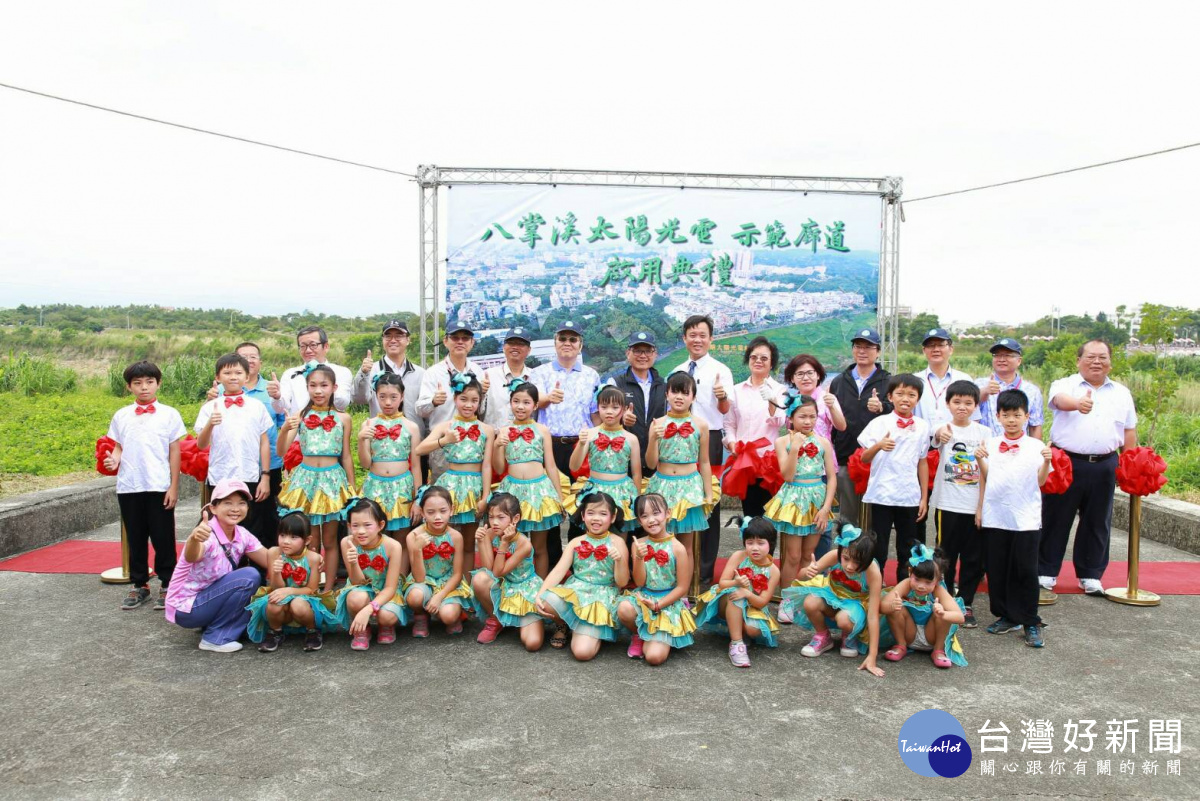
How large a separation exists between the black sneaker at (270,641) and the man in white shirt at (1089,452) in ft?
14.9

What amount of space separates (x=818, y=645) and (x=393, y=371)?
3.18 m

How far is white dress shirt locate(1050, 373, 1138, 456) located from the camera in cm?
513

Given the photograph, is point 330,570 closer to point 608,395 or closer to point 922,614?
point 608,395

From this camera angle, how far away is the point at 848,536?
4102 mm

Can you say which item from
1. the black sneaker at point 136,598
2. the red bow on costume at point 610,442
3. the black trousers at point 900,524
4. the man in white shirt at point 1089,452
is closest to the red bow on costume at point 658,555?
the red bow on costume at point 610,442

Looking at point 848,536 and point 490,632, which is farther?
point 490,632

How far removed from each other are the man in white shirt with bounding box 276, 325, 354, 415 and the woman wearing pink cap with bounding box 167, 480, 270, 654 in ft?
3.72

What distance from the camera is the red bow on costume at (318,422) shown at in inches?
193

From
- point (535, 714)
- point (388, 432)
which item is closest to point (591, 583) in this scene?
point (535, 714)

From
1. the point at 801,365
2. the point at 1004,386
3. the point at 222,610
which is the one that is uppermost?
the point at 801,365

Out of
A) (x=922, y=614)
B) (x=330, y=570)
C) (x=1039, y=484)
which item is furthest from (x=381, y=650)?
(x=1039, y=484)

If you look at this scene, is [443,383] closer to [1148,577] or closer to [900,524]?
[900,524]

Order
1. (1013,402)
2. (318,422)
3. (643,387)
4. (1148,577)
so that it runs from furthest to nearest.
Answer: (1148,577) → (643,387) → (318,422) → (1013,402)

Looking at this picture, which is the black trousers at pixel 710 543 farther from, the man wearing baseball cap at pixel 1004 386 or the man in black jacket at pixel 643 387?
the man wearing baseball cap at pixel 1004 386
